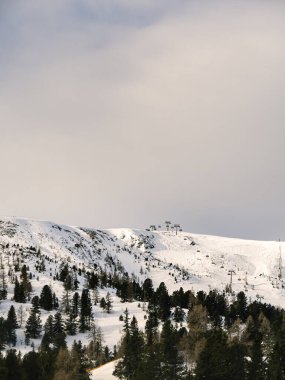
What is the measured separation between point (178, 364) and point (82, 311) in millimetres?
90124

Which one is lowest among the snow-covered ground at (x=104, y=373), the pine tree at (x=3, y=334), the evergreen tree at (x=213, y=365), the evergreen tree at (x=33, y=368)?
the snow-covered ground at (x=104, y=373)

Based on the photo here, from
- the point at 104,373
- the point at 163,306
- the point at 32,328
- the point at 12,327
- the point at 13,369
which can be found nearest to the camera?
the point at 13,369

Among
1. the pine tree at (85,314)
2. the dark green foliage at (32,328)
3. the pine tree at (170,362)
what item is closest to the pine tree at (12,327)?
the dark green foliage at (32,328)

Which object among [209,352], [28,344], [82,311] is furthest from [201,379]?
[82,311]

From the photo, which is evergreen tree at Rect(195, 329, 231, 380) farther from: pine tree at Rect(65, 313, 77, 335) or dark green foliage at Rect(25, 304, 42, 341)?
dark green foliage at Rect(25, 304, 42, 341)

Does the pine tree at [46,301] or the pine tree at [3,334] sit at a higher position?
the pine tree at [46,301]

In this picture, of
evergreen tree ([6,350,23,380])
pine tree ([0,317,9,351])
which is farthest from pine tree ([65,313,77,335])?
evergreen tree ([6,350,23,380])

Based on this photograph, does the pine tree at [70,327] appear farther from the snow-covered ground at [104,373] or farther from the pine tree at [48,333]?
the snow-covered ground at [104,373]

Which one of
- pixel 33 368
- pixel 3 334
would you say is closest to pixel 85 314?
pixel 3 334

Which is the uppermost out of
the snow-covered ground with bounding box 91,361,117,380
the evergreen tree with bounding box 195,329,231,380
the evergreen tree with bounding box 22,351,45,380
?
the evergreen tree with bounding box 195,329,231,380

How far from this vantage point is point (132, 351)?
9794 cm

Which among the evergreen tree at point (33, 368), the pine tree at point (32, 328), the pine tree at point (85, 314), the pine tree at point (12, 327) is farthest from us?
the pine tree at point (85, 314)

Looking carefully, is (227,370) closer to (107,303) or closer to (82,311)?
(82,311)

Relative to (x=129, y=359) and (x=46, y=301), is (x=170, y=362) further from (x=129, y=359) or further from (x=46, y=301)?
(x=46, y=301)
